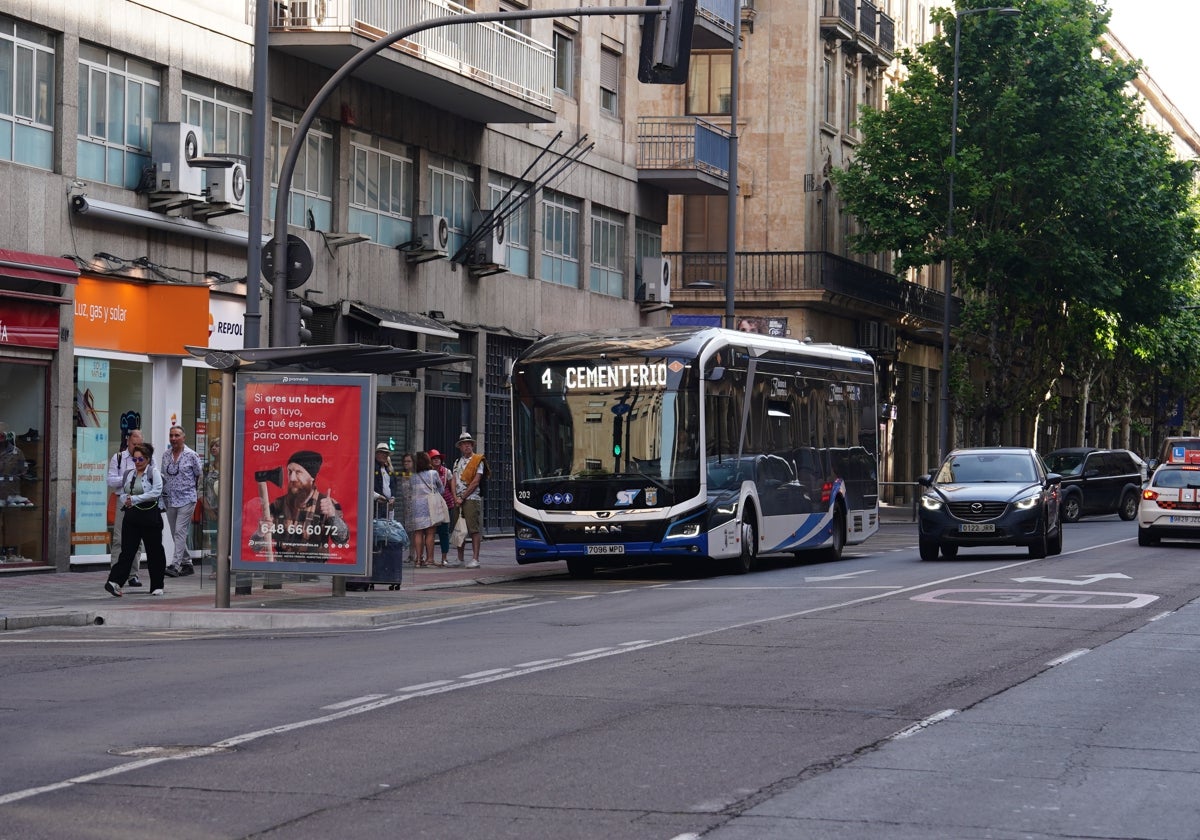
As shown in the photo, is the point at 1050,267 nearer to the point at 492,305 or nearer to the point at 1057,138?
the point at 1057,138

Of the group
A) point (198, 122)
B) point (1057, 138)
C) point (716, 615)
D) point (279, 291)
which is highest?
point (1057, 138)

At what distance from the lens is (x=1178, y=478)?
34.2m

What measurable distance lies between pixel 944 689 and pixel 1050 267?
41981mm

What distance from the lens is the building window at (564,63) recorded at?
39.0 meters

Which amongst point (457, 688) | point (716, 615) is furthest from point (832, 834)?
point (716, 615)

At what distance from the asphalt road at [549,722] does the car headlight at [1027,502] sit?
8.47m

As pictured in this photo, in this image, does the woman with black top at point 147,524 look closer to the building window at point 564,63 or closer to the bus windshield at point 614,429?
the bus windshield at point 614,429

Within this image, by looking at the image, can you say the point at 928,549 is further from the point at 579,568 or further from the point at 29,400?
the point at 29,400

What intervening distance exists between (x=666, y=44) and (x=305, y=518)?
581 centimetres

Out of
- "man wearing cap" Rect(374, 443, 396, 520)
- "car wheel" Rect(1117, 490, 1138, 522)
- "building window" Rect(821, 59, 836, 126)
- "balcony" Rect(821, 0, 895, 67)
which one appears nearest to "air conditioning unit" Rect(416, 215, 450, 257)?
"man wearing cap" Rect(374, 443, 396, 520)

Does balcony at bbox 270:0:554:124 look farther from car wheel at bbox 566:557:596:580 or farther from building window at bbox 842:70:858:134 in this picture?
building window at bbox 842:70:858:134

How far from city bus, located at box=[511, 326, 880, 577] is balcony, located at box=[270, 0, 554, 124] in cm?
597

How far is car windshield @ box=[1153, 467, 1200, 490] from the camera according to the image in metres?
33.9

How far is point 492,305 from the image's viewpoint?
118 feet
